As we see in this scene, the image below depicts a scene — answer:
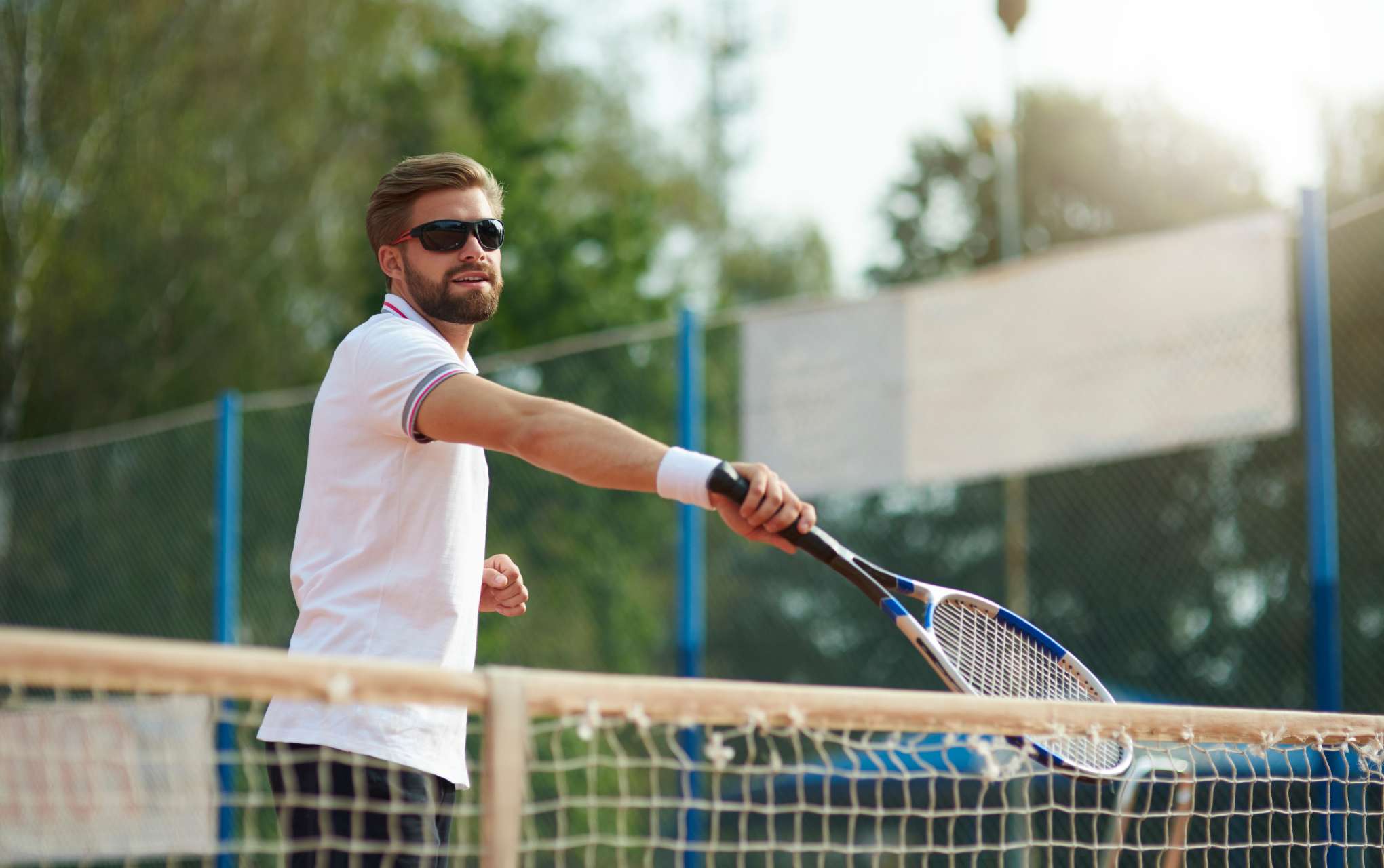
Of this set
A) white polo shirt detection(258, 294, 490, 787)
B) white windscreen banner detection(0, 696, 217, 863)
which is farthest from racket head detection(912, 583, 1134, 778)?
white windscreen banner detection(0, 696, 217, 863)

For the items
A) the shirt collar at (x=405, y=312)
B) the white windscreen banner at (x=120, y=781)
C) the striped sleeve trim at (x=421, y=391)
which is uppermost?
the shirt collar at (x=405, y=312)

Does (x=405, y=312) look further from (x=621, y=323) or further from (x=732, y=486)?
(x=621, y=323)

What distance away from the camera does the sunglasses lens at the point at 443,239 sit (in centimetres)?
302

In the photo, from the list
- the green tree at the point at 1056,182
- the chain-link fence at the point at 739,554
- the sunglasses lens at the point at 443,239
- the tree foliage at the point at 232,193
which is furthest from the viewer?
the green tree at the point at 1056,182

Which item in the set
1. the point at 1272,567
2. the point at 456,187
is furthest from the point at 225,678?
the point at 1272,567

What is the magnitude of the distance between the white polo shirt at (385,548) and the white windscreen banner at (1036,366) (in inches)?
164

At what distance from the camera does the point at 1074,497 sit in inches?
430

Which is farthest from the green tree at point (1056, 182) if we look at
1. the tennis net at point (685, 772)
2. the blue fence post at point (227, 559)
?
the blue fence post at point (227, 559)

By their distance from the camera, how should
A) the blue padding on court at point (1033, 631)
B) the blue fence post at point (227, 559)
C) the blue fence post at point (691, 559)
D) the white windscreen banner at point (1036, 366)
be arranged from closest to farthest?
the blue padding on court at point (1033, 631), the white windscreen banner at point (1036, 366), the blue fence post at point (691, 559), the blue fence post at point (227, 559)

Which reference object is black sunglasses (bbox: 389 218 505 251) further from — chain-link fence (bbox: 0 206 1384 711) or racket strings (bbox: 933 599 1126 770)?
chain-link fence (bbox: 0 206 1384 711)

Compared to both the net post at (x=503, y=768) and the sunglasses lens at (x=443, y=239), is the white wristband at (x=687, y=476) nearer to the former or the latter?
the net post at (x=503, y=768)

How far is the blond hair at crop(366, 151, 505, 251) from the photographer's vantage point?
307cm

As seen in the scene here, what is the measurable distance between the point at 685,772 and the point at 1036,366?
4170 mm

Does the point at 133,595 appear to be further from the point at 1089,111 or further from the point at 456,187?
the point at 1089,111
